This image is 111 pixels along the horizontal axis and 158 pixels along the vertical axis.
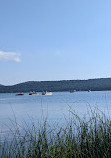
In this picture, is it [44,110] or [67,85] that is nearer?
[44,110]

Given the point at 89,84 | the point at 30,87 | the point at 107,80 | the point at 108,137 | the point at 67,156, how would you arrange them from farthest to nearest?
the point at 30,87, the point at 89,84, the point at 107,80, the point at 108,137, the point at 67,156

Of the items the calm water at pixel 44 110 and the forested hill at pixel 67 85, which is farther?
the forested hill at pixel 67 85

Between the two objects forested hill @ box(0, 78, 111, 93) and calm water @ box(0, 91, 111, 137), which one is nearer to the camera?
calm water @ box(0, 91, 111, 137)

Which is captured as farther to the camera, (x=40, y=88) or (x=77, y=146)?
(x=40, y=88)

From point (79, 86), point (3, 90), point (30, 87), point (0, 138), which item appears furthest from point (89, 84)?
point (0, 138)

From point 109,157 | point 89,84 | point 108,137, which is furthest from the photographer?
point 89,84

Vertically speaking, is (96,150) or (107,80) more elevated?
(107,80)

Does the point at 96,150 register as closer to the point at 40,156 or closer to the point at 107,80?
the point at 40,156

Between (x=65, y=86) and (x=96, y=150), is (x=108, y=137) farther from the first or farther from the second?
(x=65, y=86)

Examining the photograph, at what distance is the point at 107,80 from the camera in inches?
2825

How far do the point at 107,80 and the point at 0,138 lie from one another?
210 ft

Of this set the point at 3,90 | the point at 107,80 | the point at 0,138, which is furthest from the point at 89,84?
the point at 0,138

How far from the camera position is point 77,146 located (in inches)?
199

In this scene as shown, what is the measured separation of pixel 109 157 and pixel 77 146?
814 mm
